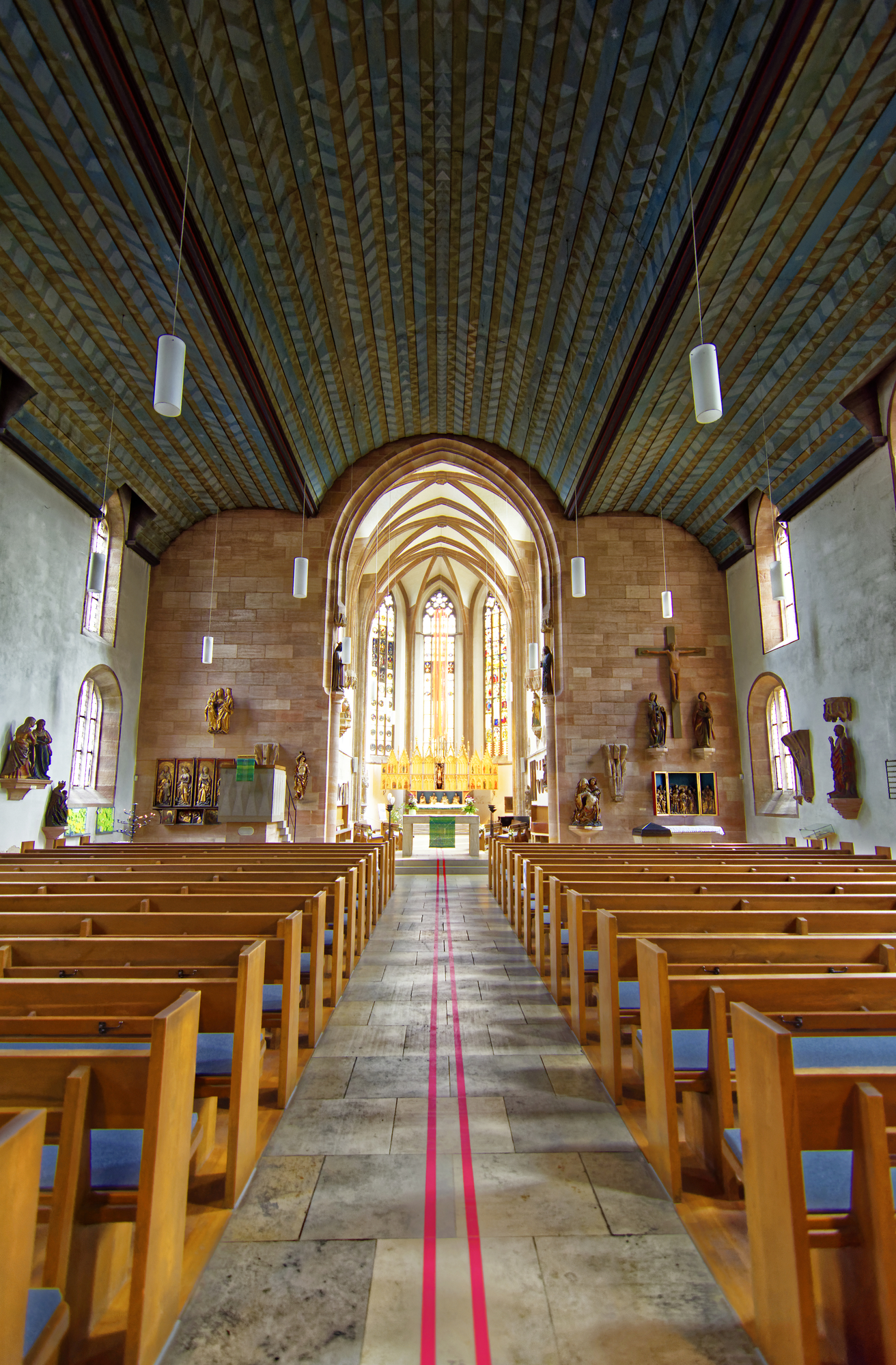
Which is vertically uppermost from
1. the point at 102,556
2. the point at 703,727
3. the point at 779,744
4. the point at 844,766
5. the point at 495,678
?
the point at 495,678

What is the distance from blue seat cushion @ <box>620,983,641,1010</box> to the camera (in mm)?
3186

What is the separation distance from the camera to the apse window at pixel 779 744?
42.5 ft

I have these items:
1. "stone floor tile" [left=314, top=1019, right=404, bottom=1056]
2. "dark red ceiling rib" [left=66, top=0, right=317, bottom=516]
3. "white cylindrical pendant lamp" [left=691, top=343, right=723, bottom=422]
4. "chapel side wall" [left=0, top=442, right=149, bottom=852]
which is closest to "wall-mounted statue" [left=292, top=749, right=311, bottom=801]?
"chapel side wall" [left=0, top=442, right=149, bottom=852]

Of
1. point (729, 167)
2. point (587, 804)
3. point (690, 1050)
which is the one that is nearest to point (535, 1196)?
point (690, 1050)

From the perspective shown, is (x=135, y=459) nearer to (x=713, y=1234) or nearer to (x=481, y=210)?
(x=481, y=210)

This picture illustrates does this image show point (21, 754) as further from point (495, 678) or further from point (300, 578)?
point (495, 678)

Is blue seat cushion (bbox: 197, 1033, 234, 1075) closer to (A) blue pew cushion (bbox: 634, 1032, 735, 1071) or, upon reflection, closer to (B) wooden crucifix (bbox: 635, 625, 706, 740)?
(A) blue pew cushion (bbox: 634, 1032, 735, 1071)

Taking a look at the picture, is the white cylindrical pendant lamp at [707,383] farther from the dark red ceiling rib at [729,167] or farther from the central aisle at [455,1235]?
the central aisle at [455,1235]

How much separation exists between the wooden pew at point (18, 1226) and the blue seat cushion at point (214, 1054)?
41.9 inches

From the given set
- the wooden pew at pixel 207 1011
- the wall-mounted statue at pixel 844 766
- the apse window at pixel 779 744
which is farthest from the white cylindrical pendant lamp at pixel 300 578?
the wooden pew at pixel 207 1011

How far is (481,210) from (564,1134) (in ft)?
28.8

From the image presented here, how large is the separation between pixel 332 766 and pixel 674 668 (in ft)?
22.9

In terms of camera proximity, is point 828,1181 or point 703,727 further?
point 703,727

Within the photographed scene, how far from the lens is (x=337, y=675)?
49.1ft
